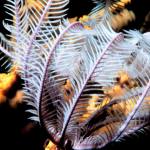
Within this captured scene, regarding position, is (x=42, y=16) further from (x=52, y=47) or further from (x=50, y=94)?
(x=50, y=94)

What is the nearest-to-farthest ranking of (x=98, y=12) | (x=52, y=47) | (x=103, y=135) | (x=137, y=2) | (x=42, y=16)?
(x=52, y=47)
(x=42, y=16)
(x=103, y=135)
(x=98, y=12)
(x=137, y=2)

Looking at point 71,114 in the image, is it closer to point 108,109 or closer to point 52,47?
point 108,109

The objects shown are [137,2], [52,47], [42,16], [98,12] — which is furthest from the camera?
[137,2]

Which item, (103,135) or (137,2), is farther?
Answer: (137,2)

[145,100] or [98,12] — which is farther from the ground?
[98,12]

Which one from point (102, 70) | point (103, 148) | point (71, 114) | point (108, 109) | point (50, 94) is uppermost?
point (102, 70)

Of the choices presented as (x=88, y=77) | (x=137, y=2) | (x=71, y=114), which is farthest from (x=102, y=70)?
(x=137, y=2)
